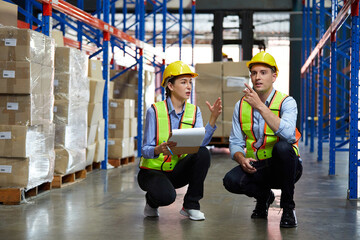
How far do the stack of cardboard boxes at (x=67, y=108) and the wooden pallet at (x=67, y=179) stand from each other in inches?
3.9

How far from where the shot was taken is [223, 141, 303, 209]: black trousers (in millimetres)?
4332

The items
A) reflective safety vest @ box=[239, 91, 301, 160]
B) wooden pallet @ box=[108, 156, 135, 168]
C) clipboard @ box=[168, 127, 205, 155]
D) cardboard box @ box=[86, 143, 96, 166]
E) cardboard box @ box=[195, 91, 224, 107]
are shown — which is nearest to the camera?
clipboard @ box=[168, 127, 205, 155]

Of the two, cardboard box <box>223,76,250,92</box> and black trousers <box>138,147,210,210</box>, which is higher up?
cardboard box <box>223,76,250,92</box>

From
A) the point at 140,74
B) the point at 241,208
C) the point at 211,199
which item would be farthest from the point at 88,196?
the point at 140,74

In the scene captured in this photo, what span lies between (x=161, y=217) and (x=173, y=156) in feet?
1.97

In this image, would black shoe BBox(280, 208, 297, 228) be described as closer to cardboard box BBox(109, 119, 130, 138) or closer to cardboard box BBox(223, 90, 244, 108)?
cardboard box BBox(109, 119, 130, 138)

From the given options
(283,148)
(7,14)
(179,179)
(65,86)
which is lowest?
(179,179)

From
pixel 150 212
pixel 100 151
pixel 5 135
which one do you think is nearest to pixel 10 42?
pixel 5 135

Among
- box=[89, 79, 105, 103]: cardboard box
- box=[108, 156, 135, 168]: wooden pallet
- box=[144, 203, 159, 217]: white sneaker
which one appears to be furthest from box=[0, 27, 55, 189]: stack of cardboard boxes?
box=[108, 156, 135, 168]: wooden pallet

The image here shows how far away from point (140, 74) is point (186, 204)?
6.88 metres

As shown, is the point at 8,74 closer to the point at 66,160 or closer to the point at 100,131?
the point at 66,160

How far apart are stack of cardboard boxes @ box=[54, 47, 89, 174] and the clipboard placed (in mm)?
3020

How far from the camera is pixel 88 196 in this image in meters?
6.36

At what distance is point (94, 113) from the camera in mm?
8484
